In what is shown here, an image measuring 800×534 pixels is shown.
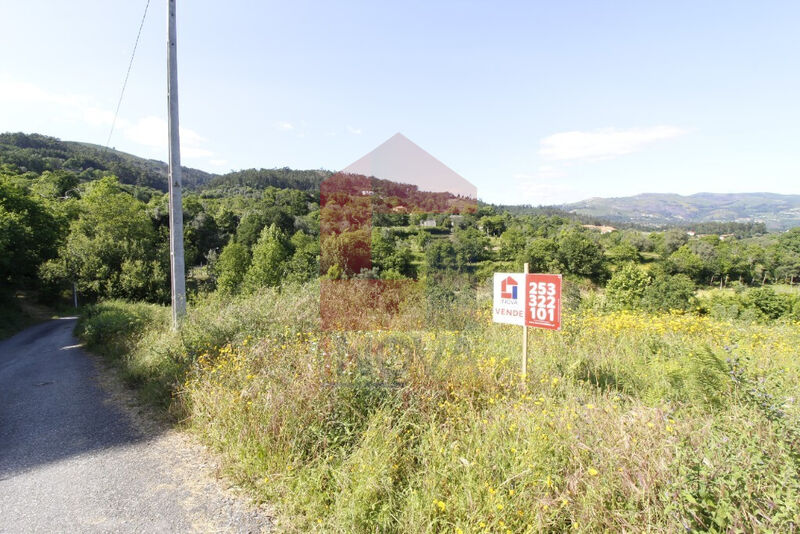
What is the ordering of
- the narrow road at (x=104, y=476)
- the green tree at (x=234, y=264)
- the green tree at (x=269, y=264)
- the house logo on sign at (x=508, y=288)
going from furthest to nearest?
1. the green tree at (x=234, y=264)
2. the green tree at (x=269, y=264)
3. the house logo on sign at (x=508, y=288)
4. the narrow road at (x=104, y=476)

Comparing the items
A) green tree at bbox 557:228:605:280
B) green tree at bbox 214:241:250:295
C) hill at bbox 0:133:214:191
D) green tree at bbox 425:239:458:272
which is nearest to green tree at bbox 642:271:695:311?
green tree at bbox 557:228:605:280

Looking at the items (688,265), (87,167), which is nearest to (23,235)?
(87,167)

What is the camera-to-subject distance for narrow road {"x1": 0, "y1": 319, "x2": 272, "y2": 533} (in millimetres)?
2510

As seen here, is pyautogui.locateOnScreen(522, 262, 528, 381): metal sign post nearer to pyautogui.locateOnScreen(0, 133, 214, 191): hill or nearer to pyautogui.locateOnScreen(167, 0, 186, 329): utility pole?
pyautogui.locateOnScreen(167, 0, 186, 329): utility pole

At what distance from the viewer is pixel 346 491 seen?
2406mm

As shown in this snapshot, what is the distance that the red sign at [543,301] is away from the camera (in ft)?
12.4

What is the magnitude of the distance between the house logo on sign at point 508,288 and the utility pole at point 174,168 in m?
5.67

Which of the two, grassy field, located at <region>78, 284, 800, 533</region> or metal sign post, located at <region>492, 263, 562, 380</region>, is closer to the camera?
grassy field, located at <region>78, 284, 800, 533</region>

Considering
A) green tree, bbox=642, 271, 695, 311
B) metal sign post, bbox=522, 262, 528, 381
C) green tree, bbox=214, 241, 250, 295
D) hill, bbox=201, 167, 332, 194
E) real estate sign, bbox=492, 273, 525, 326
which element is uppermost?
hill, bbox=201, 167, 332, 194

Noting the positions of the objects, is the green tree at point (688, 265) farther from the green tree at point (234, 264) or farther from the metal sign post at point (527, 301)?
the metal sign post at point (527, 301)

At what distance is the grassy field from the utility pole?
1.95m

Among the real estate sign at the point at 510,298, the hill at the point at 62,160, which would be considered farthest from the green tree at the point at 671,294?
the hill at the point at 62,160

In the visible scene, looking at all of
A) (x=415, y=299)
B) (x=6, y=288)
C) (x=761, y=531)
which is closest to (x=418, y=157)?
(x=415, y=299)

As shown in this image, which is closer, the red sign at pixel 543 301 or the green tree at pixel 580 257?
the red sign at pixel 543 301
